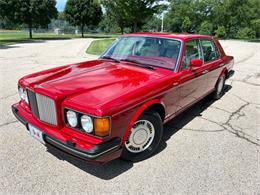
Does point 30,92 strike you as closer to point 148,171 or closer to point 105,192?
point 105,192

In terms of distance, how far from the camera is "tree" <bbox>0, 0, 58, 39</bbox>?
95.6 feet

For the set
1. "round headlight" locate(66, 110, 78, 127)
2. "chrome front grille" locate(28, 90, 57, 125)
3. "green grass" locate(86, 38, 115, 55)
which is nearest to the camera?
"round headlight" locate(66, 110, 78, 127)

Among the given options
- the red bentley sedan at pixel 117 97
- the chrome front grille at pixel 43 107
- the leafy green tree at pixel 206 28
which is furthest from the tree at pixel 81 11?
the chrome front grille at pixel 43 107

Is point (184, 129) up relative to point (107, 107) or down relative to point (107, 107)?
down

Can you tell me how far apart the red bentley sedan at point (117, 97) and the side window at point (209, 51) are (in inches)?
5.9

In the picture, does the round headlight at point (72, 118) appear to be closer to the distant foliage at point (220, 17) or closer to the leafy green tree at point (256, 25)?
the distant foliage at point (220, 17)

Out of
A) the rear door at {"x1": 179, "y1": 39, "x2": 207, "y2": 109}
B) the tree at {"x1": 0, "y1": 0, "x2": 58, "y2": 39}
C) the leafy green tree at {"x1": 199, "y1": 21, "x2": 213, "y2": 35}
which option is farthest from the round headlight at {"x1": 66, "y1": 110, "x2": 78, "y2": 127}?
the leafy green tree at {"x1": 199, "y1": 21, "x2": 213, "y2": 35}

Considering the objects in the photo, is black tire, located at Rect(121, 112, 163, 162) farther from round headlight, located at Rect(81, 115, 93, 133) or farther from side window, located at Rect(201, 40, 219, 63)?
side window, located at Rect(201, 40, 219, 63)

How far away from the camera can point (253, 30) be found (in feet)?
148

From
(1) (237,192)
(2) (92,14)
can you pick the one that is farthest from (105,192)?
(2) (92,14)

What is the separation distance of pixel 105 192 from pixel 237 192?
1.53 m

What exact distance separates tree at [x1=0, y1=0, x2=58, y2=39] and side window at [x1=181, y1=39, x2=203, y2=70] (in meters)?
31.7

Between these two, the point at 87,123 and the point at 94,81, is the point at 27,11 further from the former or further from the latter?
the point at 87,123

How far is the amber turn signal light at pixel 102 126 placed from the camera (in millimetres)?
2262
